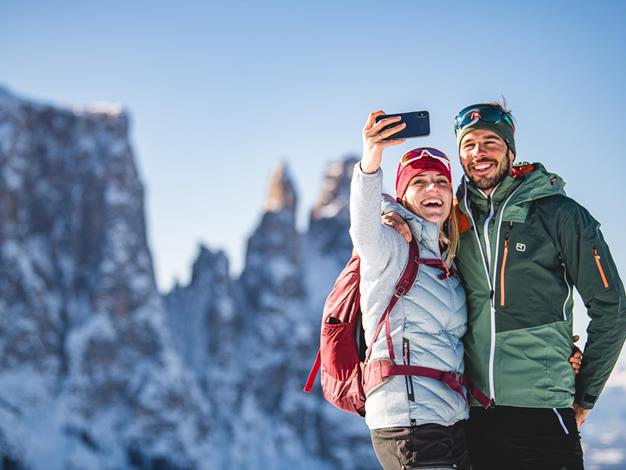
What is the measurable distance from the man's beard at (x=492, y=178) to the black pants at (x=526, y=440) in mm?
1450

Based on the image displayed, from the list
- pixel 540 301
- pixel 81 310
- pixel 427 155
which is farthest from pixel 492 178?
pixel 81 310

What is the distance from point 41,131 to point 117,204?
15.0 m

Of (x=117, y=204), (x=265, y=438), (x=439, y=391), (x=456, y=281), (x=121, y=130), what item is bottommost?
(x=265, y=438)

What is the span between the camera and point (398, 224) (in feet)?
13.0

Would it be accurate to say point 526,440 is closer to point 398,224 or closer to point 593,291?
point 593,291

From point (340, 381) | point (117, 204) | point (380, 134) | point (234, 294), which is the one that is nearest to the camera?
point (380, 134)

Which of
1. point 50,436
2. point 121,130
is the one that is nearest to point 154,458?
point 50,436

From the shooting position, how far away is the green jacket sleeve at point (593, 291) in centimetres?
402

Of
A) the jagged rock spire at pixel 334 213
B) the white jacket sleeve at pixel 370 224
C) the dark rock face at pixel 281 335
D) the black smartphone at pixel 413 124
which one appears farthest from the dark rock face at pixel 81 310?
the black smartphone at pixel 413 124

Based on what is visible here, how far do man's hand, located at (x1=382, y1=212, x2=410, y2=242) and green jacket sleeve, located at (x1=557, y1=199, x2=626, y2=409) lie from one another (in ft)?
3.26

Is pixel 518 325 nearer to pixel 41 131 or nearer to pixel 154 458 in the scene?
pixel 154 458

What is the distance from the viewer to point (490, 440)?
13.6 feet

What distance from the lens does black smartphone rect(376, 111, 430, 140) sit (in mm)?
3715

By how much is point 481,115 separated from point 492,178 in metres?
0.44
